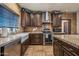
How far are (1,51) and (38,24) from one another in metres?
5.72

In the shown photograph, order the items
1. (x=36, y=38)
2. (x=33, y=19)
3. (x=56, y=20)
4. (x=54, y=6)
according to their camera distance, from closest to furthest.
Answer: (x=54, y=6), (x=36, y=38), (x=33, y=19), (x=56, y=20)

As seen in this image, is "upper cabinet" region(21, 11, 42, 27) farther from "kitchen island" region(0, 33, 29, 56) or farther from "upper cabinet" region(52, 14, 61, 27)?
"kitchen island" region(0, 33, 29, 56)

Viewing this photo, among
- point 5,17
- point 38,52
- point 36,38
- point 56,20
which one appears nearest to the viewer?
point 5,17

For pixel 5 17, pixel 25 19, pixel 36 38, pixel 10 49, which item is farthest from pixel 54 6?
pixel 10 49

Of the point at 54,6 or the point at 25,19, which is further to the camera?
the point at 25,19

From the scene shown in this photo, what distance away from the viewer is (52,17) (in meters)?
7.68

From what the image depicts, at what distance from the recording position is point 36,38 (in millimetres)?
6844

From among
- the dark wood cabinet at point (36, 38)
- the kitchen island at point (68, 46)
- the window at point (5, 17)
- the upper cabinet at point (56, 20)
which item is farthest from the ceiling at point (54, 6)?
the upper cabinet at point (56, 20)

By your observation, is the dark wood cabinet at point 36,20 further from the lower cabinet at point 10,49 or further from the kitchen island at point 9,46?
the lower cabinet at point 10,49

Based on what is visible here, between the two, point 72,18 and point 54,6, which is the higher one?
point 54,6

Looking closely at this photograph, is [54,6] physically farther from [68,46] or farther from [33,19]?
[68,46]

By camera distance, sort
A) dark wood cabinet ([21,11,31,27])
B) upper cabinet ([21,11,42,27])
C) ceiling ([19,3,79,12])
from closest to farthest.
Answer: ceiling ([19,3,79,12]) < dark wood cabinet ([21,11,31,27]) < upper cabinet ([21,11,42,27])

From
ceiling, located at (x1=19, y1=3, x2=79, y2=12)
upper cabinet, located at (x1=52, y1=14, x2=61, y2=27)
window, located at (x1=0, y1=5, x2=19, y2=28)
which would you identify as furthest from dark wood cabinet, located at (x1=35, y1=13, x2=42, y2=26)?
window, located at (x1=0, y1=5, x2=19, y2=28)

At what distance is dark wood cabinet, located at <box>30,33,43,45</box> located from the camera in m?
6.66
